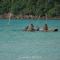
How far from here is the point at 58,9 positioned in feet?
23.6

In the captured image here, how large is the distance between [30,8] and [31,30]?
27392mm

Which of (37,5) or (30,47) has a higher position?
(37,5)

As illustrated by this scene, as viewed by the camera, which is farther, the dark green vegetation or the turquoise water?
the turquoise water

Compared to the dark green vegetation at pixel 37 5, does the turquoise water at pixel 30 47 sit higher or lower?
lower

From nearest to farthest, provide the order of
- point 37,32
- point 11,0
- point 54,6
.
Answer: point 54,6 < point 11,0 < point 37,32

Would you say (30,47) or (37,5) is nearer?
(37,5)

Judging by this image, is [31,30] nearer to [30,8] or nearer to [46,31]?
[46,31]

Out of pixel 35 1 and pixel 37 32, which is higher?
pixel 35 1

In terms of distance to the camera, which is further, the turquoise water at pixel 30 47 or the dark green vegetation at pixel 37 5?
the turquoise water at pixel 30 47

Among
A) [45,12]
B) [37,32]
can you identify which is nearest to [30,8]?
[45,12]

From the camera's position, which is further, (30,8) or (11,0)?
(11,0)

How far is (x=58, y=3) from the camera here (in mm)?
6855

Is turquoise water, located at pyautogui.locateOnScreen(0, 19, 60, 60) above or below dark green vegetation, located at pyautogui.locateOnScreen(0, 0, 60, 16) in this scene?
below

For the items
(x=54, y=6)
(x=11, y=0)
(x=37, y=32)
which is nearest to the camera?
(x=54, y=6)
